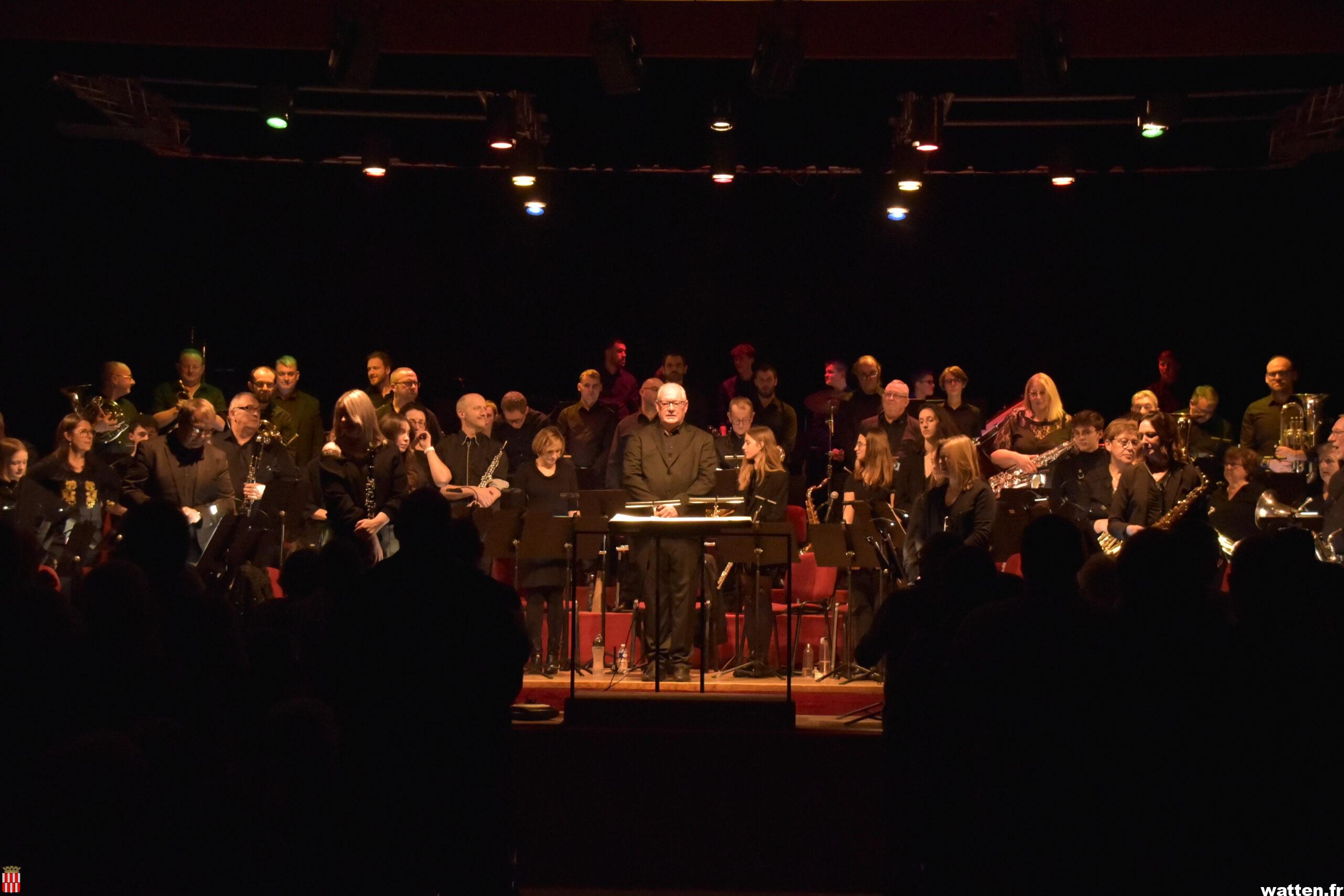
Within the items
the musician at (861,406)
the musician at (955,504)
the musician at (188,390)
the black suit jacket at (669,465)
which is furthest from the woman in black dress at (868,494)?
the musician at (188,390)

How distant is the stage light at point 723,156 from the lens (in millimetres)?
10297

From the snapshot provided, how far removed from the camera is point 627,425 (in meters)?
9.76

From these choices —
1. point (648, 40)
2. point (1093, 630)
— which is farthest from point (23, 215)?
point (1093, 630)

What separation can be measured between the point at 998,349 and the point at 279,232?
723cm

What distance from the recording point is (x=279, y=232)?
39.6 ft

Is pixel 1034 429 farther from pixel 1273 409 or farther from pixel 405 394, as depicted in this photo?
pixel 405 394

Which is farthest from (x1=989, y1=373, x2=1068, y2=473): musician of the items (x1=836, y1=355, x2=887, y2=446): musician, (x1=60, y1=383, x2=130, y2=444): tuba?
(x1=60, y1=383, x2=130, y2=444): tuba

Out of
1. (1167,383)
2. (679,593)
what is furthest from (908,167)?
(679,593)

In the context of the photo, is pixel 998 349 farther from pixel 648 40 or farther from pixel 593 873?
pixel 593 873

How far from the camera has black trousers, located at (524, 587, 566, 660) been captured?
8.05 m

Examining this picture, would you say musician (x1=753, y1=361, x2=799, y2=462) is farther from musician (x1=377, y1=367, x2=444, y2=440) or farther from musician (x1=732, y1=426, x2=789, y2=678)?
musician (x1=377, y1=367, x2=444, y2=440)

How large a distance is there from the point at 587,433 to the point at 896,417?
257cm

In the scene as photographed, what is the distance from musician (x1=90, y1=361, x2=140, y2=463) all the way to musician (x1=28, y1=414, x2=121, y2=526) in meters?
0.33

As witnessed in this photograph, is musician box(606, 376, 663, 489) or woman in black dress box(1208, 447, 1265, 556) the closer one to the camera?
woman in black dress box(1208, 447, 1265, 556)
